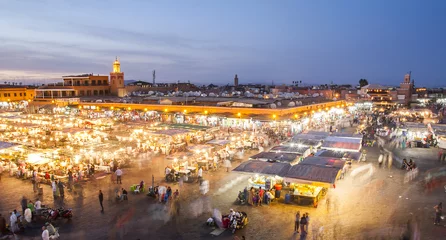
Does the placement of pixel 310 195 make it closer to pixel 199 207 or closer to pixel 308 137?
pixel 199 207

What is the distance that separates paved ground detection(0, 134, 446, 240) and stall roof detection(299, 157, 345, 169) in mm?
1077

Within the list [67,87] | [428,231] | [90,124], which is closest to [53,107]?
[67,87]

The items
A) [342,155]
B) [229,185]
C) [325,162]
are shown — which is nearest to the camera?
[325,162]

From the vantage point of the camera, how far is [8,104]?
50312 millimetres

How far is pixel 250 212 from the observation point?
37.5 feet

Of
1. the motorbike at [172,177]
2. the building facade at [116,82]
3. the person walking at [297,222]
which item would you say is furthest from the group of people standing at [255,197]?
the building facade at [116,82]

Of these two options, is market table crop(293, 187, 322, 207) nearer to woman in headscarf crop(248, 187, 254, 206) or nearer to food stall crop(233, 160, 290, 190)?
food stall crop(233, 160, 290, 190)

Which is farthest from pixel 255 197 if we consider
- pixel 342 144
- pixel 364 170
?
pixel 342 144

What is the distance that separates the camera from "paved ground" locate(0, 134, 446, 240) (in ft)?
32.3

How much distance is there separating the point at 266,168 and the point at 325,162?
2793 millimetres

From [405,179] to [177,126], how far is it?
15.0m

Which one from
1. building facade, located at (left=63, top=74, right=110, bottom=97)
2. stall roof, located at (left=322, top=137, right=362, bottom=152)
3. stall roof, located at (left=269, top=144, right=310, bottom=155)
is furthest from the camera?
building facade, located at (left=63, top=74, right=110, bottom=97)

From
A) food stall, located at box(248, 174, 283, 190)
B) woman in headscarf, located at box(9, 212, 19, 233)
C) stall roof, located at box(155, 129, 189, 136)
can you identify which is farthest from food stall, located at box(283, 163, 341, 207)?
stall roof, located at box(155, 129, 189, 136)

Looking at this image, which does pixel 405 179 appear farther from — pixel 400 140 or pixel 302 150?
pixel 400 140
